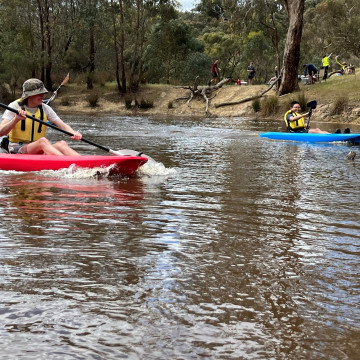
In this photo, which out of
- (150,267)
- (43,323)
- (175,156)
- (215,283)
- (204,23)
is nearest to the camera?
(43,323)

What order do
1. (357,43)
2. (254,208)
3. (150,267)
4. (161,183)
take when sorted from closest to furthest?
(150,267)
(254,208)
(161,183)
(357,43)

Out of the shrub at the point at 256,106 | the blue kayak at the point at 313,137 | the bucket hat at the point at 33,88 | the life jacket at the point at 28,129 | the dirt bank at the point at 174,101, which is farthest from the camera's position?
the shrub at the point at 256,106

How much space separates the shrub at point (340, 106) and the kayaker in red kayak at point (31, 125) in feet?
47.3

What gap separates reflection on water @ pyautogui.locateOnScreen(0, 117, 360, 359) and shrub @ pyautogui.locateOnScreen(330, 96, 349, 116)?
14001mm

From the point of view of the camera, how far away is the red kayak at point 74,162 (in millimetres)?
7552

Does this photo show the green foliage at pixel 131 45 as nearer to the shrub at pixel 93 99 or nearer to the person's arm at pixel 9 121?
the shrub at pixel 93 99

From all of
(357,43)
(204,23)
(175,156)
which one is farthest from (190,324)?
(204,23)

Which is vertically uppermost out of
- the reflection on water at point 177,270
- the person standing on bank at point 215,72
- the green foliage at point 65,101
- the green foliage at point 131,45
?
the green foliage at point 131,45

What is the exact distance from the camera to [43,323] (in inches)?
109

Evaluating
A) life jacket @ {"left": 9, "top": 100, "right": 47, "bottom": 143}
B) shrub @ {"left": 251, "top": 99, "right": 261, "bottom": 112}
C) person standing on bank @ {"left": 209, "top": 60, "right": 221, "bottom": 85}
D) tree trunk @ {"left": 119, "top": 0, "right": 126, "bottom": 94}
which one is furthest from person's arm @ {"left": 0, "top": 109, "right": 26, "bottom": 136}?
tree trunk @ {"left": 119, "top": 0, "right": 126, "bottom": 94}

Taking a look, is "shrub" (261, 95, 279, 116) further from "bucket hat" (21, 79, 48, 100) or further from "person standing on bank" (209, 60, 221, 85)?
"bucket hat" (21, 79, 48, 100)

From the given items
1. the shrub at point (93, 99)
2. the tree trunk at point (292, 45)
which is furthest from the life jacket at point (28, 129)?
the shrub at point (93, 99)

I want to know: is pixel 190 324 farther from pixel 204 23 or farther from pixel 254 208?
pixel 204 23

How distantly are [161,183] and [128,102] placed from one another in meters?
22.7
